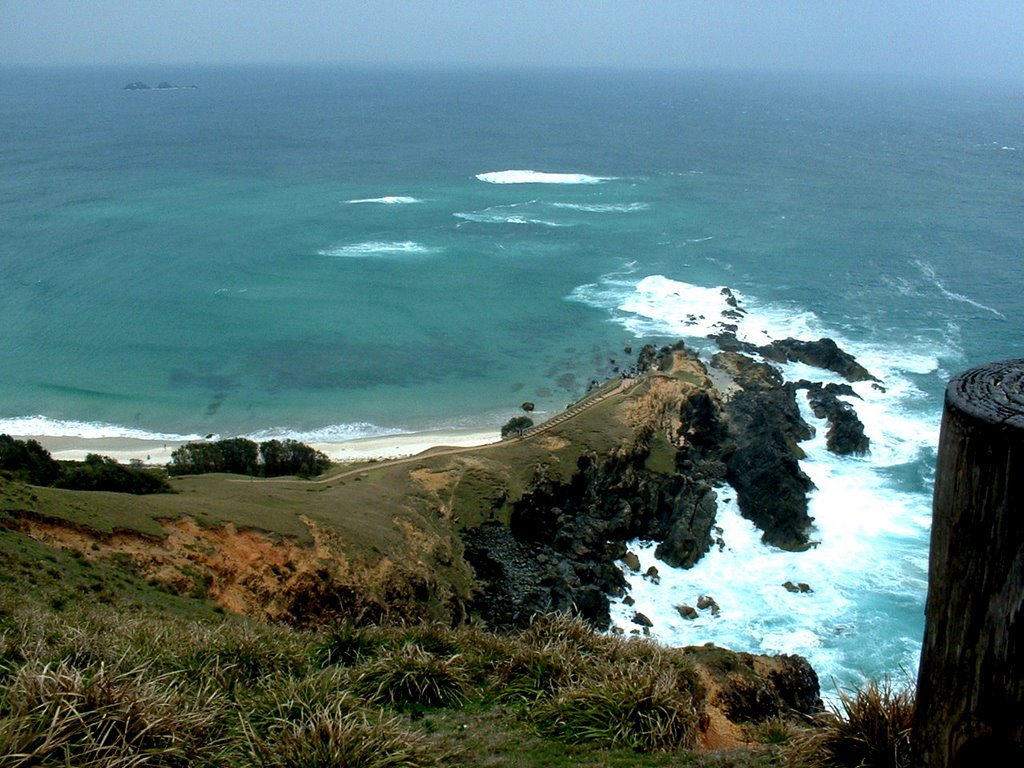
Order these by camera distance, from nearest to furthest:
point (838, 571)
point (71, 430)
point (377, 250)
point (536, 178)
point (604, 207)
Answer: point (838, 571), point (71, 430), point (377, 250), point (604, 207), point (536, 178)

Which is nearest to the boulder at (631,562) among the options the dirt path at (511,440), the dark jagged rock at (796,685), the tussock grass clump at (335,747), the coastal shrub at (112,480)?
the dirt path at (511,440)

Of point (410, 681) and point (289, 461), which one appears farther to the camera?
point (289, 461)

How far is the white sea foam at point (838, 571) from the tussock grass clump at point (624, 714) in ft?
50.5

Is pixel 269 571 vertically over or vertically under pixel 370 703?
under

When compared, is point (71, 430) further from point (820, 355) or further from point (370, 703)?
point (820, 355)

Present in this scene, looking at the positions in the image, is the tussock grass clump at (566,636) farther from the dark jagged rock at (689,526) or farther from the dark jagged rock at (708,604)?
the dark jagged rock at (689,526)

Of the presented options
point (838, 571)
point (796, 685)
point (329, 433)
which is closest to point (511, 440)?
point (329, 433)

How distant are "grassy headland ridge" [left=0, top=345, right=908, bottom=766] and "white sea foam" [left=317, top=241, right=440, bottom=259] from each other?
30420 mm

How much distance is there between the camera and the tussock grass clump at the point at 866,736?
5.67 m

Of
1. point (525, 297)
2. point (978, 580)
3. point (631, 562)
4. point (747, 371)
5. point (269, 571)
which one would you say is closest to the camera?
point (978, 580)

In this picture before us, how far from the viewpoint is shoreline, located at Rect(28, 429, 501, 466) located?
41656mm

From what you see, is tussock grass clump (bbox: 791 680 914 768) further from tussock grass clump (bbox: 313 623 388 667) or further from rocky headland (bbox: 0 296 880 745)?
rocky headland (bbox: 0 296 880 745)

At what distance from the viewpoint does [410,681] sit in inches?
380

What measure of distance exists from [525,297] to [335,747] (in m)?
58.6
